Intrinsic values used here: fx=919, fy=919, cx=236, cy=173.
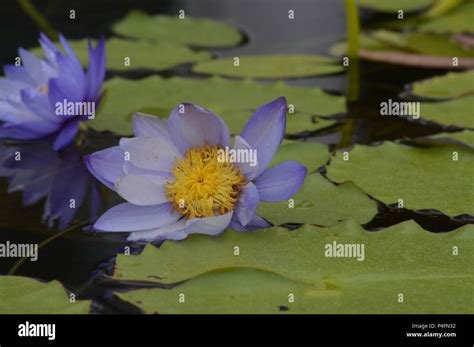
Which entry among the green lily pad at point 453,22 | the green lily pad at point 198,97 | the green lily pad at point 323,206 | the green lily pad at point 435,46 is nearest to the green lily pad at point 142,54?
the green lily pad at point 198,97

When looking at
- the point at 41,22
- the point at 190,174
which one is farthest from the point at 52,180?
the point at 41,22

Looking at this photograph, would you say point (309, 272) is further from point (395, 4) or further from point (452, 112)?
point (395, 4)

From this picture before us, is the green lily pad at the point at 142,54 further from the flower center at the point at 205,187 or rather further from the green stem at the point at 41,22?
the flower center at the point at 205,187

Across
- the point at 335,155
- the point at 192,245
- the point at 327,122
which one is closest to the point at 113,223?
the point at 192,245

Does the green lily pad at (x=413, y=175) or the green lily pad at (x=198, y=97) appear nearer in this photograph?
the green lily pad at (x=413, y=175)

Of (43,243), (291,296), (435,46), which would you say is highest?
(435,46)

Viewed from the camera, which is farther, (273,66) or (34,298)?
(273,66)

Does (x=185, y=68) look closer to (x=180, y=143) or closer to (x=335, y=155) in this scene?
(x=335, y=155)
